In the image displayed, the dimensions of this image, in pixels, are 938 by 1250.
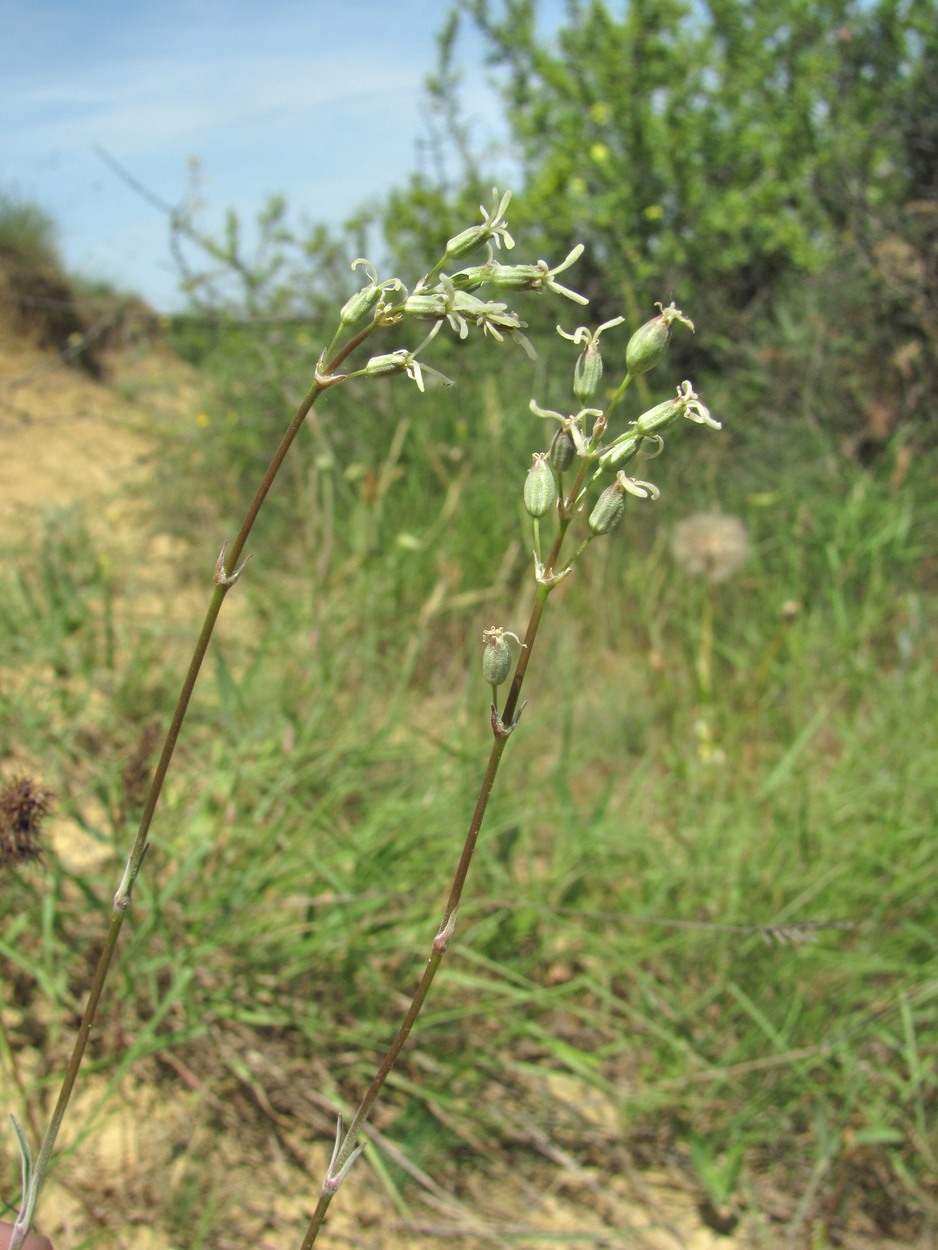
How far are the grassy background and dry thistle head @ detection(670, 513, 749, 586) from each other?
194 mm

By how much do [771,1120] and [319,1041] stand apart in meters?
0.85

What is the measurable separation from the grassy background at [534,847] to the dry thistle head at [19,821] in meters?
0.39

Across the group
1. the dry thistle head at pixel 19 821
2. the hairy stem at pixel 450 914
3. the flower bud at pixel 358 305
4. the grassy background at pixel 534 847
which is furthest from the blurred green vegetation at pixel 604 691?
the flower bud at pixel 358 305

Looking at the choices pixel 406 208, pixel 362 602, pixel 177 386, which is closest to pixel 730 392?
pixel 406 208

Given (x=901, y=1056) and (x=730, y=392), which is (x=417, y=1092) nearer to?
(x=901, y=1056)

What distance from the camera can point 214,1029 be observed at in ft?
6.47

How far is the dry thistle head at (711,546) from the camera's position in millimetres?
3242

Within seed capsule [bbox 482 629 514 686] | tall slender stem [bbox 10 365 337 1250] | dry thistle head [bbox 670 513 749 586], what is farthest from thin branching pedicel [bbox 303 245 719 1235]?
dry thistle head [bbox 670 513 749 586]

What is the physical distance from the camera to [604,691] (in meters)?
3.26

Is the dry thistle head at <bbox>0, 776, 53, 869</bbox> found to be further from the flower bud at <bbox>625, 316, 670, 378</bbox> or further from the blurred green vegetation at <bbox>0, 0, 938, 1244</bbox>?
the flower bud at <bbox>625, 316, 670, 378</bbox>

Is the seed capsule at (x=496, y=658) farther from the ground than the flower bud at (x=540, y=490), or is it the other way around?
the flower bud at (x=540, y=490)

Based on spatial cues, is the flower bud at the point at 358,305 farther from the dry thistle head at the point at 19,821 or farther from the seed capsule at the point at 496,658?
the dry thistle head at the point at 19,821

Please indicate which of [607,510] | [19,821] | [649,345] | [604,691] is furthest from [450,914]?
[604,691]

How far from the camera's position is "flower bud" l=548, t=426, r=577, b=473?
0.88m
